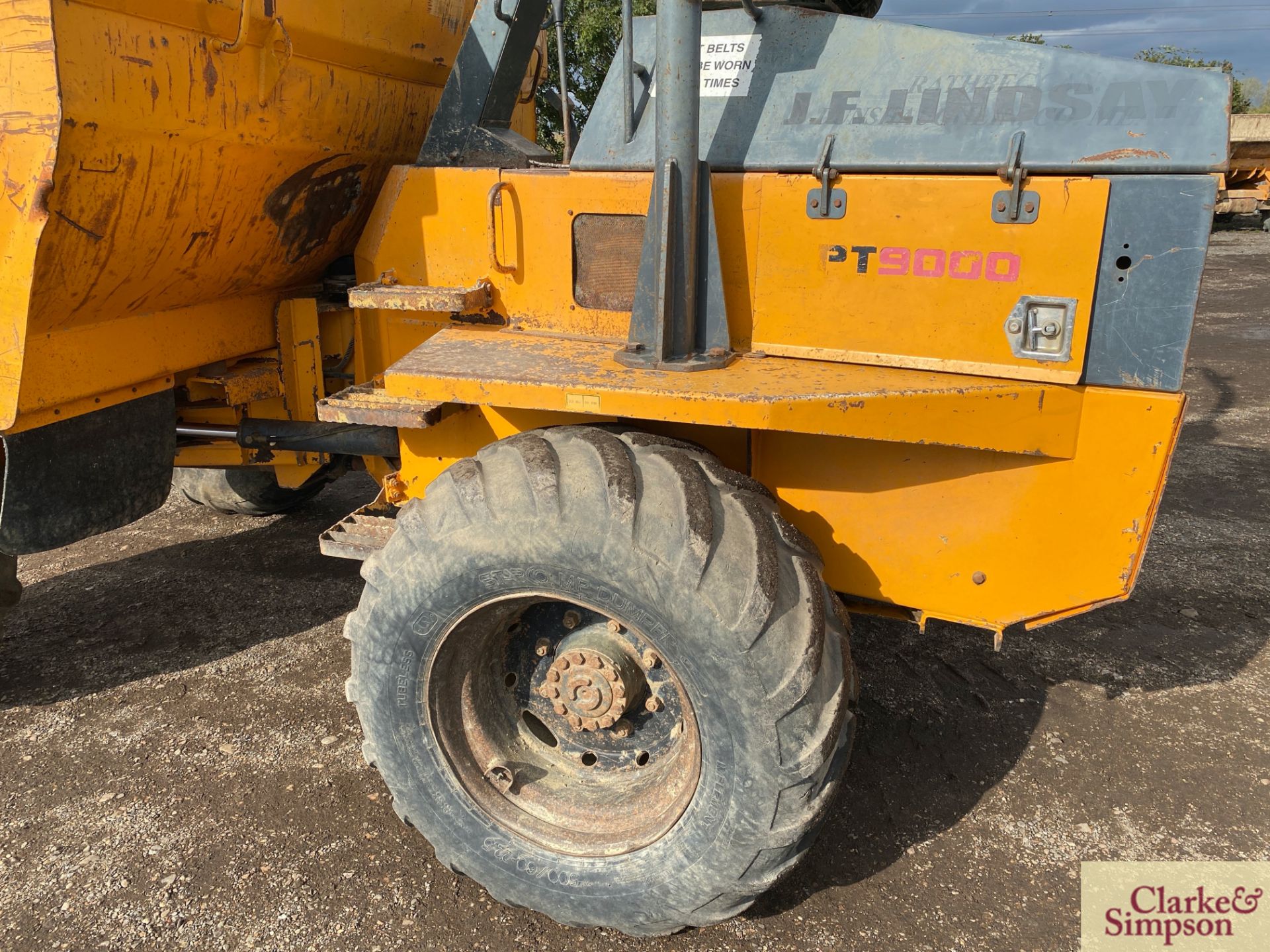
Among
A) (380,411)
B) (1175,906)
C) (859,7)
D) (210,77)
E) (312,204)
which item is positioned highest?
(859,7)

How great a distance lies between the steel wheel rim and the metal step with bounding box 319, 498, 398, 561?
552 mm

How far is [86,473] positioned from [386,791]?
1.47 m

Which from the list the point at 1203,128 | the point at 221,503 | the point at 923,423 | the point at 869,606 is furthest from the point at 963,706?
the point at 221,503

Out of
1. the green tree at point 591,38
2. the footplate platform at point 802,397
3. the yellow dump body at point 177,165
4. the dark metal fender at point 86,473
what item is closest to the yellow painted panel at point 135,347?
the yellow dump body at point 177,165

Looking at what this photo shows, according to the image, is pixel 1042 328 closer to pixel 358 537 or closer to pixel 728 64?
pixel 728 64

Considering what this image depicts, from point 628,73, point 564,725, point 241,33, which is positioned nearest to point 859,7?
point 628,73

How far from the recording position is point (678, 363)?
245 cm

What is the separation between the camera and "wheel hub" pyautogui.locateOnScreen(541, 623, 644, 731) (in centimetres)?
247

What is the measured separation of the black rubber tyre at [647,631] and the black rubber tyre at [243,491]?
8.62 ft

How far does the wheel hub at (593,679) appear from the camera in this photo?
2469mm

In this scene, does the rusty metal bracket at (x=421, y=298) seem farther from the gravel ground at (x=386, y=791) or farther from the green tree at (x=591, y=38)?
the green tree at (x=591, y=38)

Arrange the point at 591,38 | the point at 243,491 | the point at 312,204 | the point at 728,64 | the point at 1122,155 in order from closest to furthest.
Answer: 1. the point at 1122,155
2. the point at 728,64
3. the point at 312,204
4. the point at 243,491
5. the point at 591,38

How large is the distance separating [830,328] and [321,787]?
7.07 feet

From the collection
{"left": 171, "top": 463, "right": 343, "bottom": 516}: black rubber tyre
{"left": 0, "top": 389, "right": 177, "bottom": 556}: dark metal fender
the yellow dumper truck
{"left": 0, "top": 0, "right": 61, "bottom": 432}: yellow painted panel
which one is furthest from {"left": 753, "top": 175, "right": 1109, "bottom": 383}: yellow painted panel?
{"left": 171, "top": 463, "right": 343, "bottom": 516}: black rubber tyre
